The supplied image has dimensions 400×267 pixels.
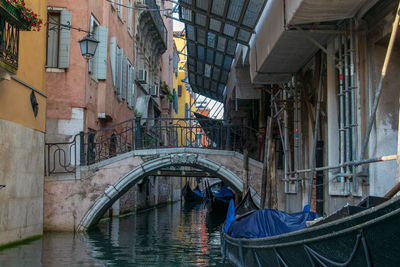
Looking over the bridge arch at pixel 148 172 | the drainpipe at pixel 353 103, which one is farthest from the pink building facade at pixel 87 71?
the drainpipe at pixel 353 103

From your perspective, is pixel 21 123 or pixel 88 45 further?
pixel 88 45

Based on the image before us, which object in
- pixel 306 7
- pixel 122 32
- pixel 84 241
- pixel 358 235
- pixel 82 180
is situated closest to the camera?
pixel 358 235

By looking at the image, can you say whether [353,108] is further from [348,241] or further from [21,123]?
[21,123]

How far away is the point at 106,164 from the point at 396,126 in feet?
23.0

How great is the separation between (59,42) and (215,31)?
3.67m

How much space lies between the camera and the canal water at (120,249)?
8.02 metres

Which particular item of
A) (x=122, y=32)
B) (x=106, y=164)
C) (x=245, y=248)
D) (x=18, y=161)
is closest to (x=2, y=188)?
(x=18, y=161)

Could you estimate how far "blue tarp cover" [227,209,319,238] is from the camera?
652cm

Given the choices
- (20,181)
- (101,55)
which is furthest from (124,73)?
(20,181)

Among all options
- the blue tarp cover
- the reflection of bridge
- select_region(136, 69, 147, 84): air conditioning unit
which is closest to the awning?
the blue tarp cover

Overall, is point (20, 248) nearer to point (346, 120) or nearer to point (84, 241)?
point (84, 241)

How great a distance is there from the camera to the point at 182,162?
11680mm

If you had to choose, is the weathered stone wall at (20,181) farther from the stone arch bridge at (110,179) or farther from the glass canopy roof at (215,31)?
the glass canopy roof at (215,31)

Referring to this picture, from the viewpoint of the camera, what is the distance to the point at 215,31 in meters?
11.8
